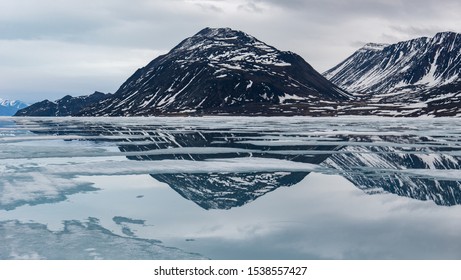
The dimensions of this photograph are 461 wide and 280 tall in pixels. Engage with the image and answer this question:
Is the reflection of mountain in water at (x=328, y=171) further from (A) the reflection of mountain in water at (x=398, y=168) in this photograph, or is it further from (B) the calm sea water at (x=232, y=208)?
(B) the calm sea water at (x=232, y=208)

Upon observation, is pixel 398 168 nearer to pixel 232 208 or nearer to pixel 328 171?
pixel 328 171

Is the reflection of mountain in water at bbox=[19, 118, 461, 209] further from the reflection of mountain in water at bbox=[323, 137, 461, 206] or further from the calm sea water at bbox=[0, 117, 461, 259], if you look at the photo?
the calm sea water at bbox=[0, 117, 461, 259]

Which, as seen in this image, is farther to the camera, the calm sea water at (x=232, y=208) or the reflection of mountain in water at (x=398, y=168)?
the reflection of mountain in water at (x=398, y=168)

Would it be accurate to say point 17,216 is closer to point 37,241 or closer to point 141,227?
point 37,241

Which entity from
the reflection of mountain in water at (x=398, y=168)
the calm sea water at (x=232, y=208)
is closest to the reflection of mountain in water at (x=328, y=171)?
the reflection of mountain in water at (x=398, y=168)

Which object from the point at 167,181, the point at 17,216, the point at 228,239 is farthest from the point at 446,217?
the point at 17,216

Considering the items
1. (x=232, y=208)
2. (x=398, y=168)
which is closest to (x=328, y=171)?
(x=398, y=168)
